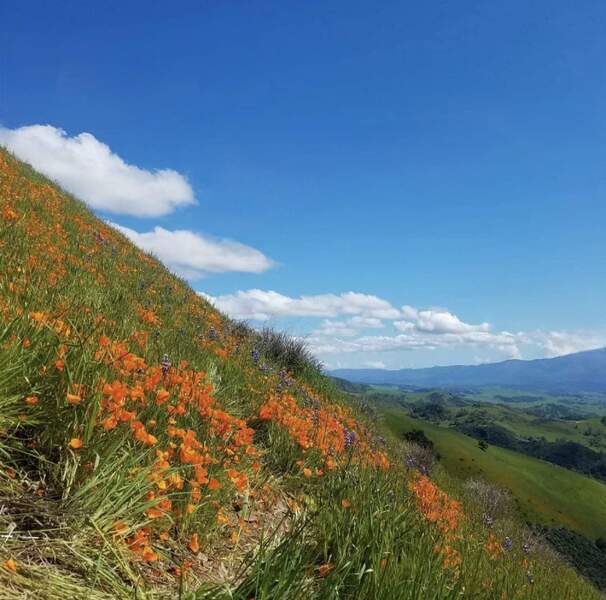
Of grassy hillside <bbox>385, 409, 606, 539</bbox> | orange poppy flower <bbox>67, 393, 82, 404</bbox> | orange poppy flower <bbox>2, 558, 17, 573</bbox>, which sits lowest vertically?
grassy hillside <bbox>385, 409, 606, 539</bbox>

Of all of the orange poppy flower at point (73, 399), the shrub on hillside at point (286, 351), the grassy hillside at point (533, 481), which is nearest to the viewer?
the orange poppy flower at point (73, 399)

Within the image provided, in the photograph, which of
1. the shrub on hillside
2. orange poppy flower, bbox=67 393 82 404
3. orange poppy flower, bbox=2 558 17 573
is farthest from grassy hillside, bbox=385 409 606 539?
orange poppy flower, bbox=2 558 17 573

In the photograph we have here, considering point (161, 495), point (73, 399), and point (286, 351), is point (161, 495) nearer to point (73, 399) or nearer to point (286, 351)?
point (73, 399)

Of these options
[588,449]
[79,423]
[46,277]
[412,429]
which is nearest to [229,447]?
[79,423]

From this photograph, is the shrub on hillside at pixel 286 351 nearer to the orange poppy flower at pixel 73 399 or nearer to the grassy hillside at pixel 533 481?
the orange poppy flower at pixel 73 399

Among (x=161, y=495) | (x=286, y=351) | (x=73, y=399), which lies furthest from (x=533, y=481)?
(x=73, y=399)

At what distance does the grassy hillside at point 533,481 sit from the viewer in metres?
111

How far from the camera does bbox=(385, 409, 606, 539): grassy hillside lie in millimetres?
110562

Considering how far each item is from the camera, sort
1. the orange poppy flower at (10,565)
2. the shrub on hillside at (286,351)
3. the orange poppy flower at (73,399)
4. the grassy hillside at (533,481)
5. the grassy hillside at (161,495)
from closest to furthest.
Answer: the orange poppy flower at (10,565) → the grassy hillside at (161,495) → the orange poppy flower at (73,399) → the shrub on hillside at (286,351) → the grassy hillside at (533,481)

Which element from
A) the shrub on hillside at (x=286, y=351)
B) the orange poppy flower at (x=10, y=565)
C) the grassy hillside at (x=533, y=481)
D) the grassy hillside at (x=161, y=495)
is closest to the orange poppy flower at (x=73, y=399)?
the grassy hillside at (x=161, y=495)

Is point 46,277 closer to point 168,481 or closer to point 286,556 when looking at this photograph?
point 168,481

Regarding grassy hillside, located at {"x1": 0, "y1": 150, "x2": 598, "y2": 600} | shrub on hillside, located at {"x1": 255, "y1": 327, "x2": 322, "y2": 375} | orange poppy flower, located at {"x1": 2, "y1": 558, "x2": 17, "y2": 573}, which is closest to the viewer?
orange poppy flower, located at {"x1": 2, "y1": 558, "x2": 17, "y2": 573}

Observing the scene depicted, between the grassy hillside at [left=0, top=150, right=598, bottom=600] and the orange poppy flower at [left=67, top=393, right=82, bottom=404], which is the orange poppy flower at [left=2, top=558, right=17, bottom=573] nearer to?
the grassy hillside at [left=0, top=150, right=598, bottom=600]

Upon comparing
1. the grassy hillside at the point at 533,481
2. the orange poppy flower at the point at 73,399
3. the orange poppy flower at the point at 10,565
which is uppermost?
the orange poppy flower at the point at 73,399
